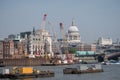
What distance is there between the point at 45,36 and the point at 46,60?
49885 mm

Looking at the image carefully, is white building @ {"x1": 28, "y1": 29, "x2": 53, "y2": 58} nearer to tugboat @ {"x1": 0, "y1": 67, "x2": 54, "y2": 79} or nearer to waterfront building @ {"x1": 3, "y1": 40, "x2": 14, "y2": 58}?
waterfront building @ {"x1": 3, "y1": 40, "x2": 14, "y2": 58}

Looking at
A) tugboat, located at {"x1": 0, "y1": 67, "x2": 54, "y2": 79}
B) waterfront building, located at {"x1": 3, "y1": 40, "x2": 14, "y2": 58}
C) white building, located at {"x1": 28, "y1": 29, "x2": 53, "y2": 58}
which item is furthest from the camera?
white building, located at {"x1": 28, "y1": 29, "x2": 53, "y2": 58}

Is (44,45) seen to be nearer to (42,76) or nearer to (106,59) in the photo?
(106,59)

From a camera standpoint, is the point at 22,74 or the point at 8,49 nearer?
the point at 22,74

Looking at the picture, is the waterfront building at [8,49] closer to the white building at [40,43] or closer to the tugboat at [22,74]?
the white building at [40,43]

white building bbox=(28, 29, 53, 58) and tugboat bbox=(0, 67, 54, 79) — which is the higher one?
white building bbox=(28, 29, 53, 58)

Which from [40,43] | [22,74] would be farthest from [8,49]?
[22,74]

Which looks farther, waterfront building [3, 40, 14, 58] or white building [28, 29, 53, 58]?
white building [28, 29, 53, 58]

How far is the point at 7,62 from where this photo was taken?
118188 millimetres

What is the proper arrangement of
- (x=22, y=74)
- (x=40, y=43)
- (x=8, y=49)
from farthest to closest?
(x=40, y=43), (x=8, y=49), (x=22, y=74)

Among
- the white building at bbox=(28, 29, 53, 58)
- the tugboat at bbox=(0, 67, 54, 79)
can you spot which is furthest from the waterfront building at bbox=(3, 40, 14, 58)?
the tugboat at bbox=(0, 67, 54, 79)

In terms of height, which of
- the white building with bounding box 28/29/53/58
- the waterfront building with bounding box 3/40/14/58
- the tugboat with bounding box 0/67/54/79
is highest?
the white building with bounding box 28/29/53/58

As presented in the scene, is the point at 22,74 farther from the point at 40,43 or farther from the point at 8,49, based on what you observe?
the point at 40,43

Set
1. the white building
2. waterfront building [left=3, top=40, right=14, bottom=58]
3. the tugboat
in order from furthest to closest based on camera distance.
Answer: the white building, waterfront building [left=3, top=40, right=14, bottom=58], the tugboat
